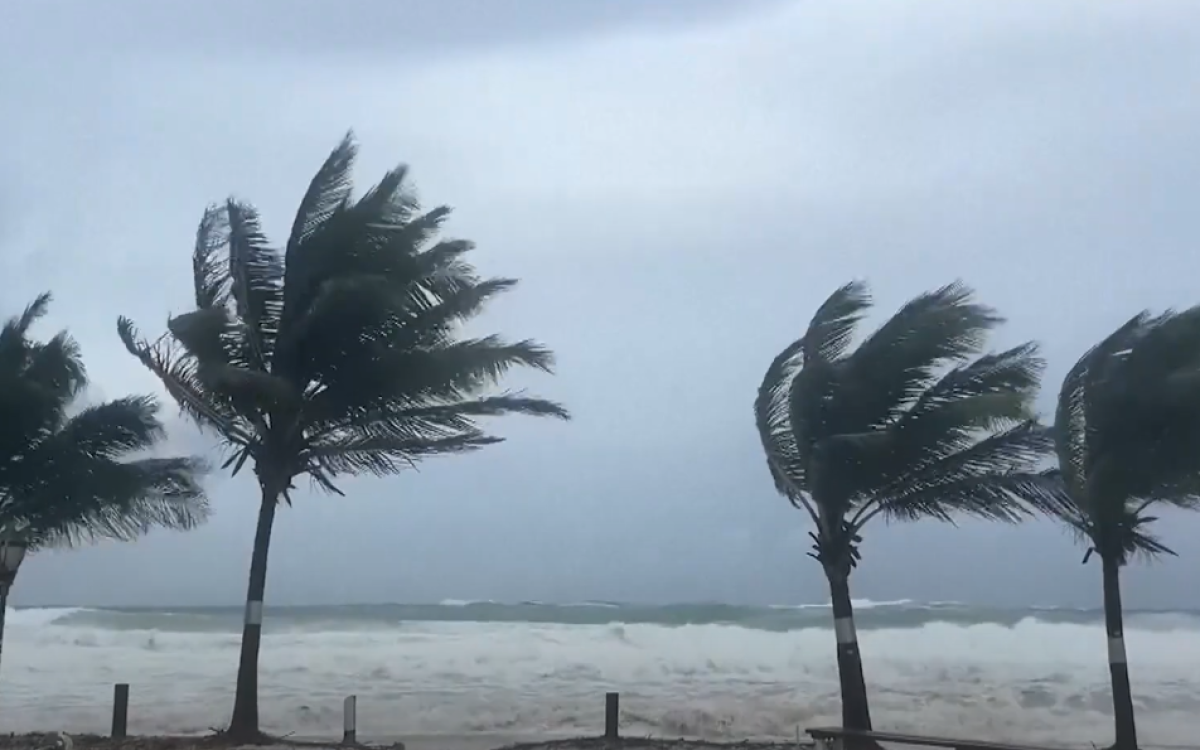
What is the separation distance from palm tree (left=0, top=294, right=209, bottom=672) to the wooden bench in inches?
379

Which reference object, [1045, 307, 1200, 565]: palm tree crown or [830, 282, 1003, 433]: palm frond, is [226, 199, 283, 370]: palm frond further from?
[1045, 307, 1200, 565]: palm tree crown

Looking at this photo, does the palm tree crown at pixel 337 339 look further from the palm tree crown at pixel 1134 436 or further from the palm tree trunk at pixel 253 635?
the palm tree crown at pixel 1134 436

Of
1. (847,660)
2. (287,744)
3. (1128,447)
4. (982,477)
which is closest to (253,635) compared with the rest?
(287,744)

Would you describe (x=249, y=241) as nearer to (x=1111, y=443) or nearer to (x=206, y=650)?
(x=1111, y=443)

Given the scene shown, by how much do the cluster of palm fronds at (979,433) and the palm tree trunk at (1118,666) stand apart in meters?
0.02

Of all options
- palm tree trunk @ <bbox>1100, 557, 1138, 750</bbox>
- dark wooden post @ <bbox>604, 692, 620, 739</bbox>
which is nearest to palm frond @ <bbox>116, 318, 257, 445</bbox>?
dark wooden post @ <bbox>604, 692, 620, 739</bbox>

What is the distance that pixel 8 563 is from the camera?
14.8 metres

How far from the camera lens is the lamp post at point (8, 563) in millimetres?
14727

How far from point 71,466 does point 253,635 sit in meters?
4.60

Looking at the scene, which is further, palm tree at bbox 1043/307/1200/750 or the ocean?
the ocean

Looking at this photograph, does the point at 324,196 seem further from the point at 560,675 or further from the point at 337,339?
the point at 560,675

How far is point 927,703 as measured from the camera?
28625 mm

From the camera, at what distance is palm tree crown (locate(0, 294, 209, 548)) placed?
722 inches

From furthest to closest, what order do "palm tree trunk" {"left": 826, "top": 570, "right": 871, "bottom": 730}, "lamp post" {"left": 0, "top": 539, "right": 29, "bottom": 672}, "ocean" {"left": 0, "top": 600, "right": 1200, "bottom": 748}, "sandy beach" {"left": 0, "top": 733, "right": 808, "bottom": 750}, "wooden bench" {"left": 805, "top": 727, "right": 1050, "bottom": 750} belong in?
"ocean" {"left": 0, "top": 600, "right": 1200, "bottom": 748}
"palm tree trunk" {"left": 826, "top": 570, "right": 871, "bottom": 730}
"sandy beach" {"left": 0, "top": 733, "right": 808, "bottom": 750}
"lamp post" {"left": 0, "top": 539, "right": 29, "bottom": 672}
"wooden bench" {"left": 805, "top": 727, "right": 1050, "bottom": 750}
